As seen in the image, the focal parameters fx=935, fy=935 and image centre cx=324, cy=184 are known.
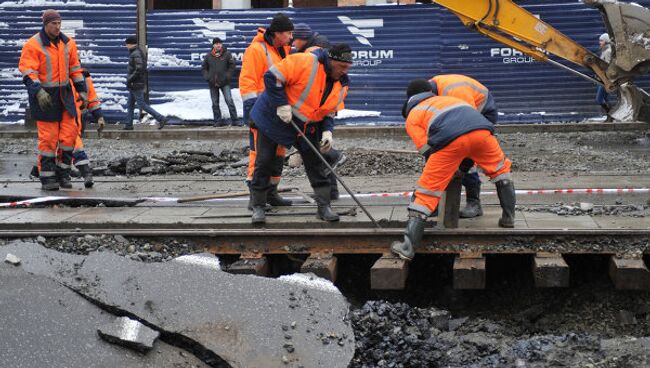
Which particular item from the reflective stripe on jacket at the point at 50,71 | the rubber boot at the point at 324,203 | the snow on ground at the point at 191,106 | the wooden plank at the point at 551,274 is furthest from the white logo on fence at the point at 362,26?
the wooden plank at the point at 551,274

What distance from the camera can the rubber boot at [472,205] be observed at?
323 inches

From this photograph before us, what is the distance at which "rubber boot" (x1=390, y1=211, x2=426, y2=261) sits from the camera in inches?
287

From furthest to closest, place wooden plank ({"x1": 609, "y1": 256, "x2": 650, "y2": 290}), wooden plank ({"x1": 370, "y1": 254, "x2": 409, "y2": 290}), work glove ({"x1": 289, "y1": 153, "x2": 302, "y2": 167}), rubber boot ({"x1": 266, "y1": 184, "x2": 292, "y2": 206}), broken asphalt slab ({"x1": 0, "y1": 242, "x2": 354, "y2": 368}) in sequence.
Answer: work glove ({"x1": 289, "y1": 153, "x2": 302, "y2": 167}) → rubber boot ({"x1": 266, "y1": 184, "x2": 292, "y2": 206}) → wooden plank ({"x1": 370, "y1": 254, "x2": 409, "y2": 290}) → wooden plank ({"x1": 609, "y1": 256, "x2": 650, "y2": 290}) → broken asphalt slab ({"x1": 0, "y1": 242, "x2": 354, "y2": 368})

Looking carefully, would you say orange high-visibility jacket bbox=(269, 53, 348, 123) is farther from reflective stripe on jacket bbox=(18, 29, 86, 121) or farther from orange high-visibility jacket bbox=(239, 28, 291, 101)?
reflective stripe on jacket bbox=(18, 29, 86, 121)

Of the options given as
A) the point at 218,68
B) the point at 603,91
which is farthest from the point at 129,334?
the point at 603,91

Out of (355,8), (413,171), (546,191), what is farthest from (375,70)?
(546,191)

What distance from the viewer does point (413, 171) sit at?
11836 millimetres

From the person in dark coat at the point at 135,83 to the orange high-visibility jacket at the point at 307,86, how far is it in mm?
11134

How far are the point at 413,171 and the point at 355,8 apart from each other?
7720 millimetres

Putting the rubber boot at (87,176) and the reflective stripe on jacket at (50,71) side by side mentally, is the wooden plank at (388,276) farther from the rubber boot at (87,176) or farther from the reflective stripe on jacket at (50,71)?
the rubber boot at (87,176)

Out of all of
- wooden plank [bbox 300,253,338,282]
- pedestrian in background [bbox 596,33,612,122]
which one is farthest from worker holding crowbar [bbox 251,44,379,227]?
pedestrian in background [bbox 596,33,612,122]

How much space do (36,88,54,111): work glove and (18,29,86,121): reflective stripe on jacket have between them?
0.06 meters

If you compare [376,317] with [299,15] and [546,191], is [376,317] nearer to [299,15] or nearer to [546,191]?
[546,191]

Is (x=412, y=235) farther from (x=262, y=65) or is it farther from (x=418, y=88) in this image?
(x=262, y=65)
